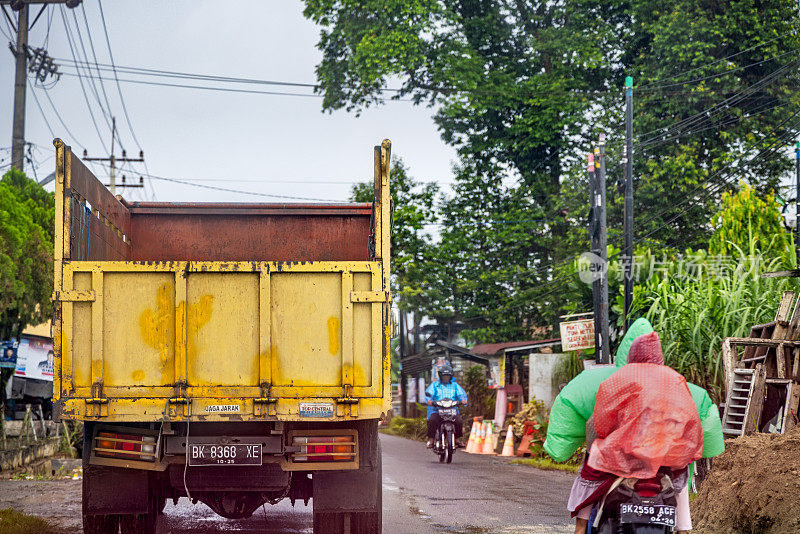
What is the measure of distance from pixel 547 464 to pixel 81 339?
1300cm

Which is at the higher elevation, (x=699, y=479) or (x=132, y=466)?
(x=132, y=466)

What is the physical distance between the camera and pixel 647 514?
464cm

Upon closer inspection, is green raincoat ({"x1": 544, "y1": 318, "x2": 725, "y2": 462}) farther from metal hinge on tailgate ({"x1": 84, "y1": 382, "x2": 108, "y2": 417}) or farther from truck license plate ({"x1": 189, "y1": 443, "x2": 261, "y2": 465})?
metal hinge on tailgate ({"x1": 84, "y1": 382, "x2": 108, "y2": 417})

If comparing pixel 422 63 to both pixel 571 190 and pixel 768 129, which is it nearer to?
pixel 571 190

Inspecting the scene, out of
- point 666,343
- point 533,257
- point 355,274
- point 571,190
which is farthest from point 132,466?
point 533,257

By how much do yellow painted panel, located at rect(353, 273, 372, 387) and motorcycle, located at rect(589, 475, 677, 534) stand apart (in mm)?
2588

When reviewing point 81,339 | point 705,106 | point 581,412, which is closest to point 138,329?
point 81,339

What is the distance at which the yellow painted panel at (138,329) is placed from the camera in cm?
699

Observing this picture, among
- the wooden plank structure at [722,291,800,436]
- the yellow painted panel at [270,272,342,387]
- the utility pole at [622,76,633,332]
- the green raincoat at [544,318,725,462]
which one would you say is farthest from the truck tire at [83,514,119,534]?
the utility pole at [622,76,633,332]

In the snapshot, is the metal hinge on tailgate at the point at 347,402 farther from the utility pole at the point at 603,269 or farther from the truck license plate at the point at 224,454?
the utility pole at the point at 603,269

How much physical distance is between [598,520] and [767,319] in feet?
35.8

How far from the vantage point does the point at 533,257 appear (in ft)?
121

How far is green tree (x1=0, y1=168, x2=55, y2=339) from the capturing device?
68.9 feet

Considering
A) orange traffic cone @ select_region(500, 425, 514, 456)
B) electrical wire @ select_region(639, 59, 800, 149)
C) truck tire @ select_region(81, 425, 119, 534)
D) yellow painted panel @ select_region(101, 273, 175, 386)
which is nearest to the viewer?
yellow painted panel @ select_region(101, 273, 175, 386)
